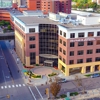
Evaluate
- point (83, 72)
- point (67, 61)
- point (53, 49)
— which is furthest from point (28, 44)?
point (83, 72)

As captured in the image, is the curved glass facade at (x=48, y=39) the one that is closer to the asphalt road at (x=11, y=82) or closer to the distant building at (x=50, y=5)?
the asphalt road at (x=11, y=82)

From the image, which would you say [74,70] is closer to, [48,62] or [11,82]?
[48,62]

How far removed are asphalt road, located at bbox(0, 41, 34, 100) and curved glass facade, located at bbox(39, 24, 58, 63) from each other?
1136 centimetres

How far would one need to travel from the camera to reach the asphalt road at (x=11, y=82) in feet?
197

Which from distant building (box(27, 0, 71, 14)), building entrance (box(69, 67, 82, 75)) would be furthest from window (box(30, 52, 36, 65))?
distant building (box(27, 0, 71, 14))

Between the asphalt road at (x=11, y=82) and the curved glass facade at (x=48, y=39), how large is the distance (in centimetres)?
1136

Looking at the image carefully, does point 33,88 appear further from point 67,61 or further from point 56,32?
point 56,32

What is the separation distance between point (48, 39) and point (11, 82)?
821 inches

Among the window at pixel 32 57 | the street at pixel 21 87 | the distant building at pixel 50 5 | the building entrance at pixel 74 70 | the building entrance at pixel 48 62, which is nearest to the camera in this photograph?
the street at pixel 21 87

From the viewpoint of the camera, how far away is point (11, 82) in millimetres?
67812

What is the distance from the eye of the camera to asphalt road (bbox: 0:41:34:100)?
197ft

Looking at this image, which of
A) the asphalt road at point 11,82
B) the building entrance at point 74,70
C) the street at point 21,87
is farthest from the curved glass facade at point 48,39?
the asphalt road at point 11,82

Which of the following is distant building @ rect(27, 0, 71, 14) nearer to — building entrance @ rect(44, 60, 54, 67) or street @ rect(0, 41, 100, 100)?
building entrance @ rect(44, 60, 54, 67)

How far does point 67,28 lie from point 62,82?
15.6 m
